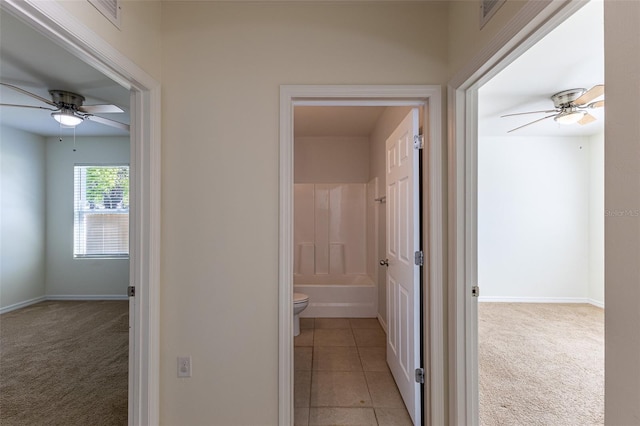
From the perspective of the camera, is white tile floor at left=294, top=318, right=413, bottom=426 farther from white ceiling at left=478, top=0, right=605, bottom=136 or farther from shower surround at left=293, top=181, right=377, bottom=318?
white ceiling at left=478, top=0, right=605, bottom=136

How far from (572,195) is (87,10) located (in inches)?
235

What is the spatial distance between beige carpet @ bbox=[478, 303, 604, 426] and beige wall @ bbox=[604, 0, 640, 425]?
1522 millimetres

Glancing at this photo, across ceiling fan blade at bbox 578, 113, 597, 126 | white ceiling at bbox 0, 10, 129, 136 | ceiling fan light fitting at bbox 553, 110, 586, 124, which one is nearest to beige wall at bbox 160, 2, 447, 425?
white ceiling at bbox 0, 10, 129, 136

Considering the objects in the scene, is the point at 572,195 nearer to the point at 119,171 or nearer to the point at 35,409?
the point at 35,409

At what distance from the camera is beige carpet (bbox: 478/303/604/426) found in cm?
201

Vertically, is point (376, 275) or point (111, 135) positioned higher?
point (111, 135)

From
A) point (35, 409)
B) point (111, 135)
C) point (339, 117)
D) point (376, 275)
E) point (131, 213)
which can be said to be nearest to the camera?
point (131, 213)

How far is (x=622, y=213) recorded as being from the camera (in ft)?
2.48

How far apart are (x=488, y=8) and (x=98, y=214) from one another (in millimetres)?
5448

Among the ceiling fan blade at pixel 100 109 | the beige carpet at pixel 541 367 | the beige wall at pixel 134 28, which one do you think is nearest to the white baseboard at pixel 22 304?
the ceiling fan blade at pixel 100 109

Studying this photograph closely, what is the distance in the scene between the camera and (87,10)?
1.19 metres

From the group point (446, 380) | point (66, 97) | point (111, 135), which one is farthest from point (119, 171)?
point (446, 380)

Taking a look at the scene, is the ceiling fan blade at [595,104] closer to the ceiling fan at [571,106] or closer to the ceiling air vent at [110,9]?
the ceiling fan at [571,106]

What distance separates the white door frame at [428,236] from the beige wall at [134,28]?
2.46 feet
